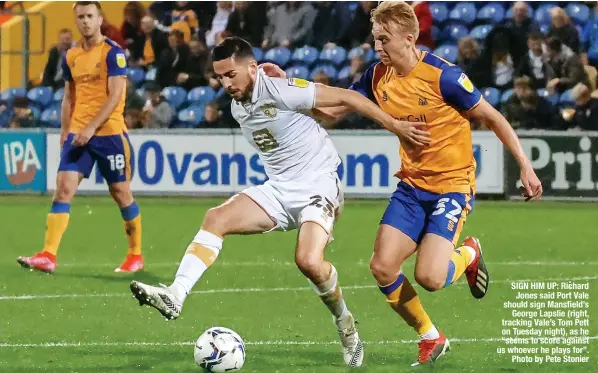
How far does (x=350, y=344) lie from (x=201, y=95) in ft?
38.3

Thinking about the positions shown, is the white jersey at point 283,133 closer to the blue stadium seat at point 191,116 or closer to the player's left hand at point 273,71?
the player's left hand at point 273,71

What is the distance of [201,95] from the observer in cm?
1798

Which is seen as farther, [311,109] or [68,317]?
[68,317]

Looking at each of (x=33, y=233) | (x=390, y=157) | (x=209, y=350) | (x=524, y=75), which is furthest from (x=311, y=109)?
(x=524, y=75)

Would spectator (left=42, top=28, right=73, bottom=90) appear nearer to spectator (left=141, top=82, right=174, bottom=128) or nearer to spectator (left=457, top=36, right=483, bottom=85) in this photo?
spectator (left=141, top=82, right=174, bottom=128)

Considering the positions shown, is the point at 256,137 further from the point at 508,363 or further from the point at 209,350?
the point at 508,363

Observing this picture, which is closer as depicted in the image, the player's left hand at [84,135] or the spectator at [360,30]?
the player's left hand at [84,135]

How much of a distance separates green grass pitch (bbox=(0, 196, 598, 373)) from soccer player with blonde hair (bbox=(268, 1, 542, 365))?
0.42 metres

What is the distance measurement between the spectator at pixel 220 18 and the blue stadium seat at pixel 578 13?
4.92 meters

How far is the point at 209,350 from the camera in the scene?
20.7 feet

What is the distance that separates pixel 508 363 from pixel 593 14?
11.7 m

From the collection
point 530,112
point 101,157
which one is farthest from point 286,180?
point 530,112

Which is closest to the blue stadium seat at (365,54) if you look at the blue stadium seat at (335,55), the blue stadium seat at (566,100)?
Answer: the blue stadium seat at (335,55)

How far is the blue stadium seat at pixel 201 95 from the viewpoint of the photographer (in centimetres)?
1789
